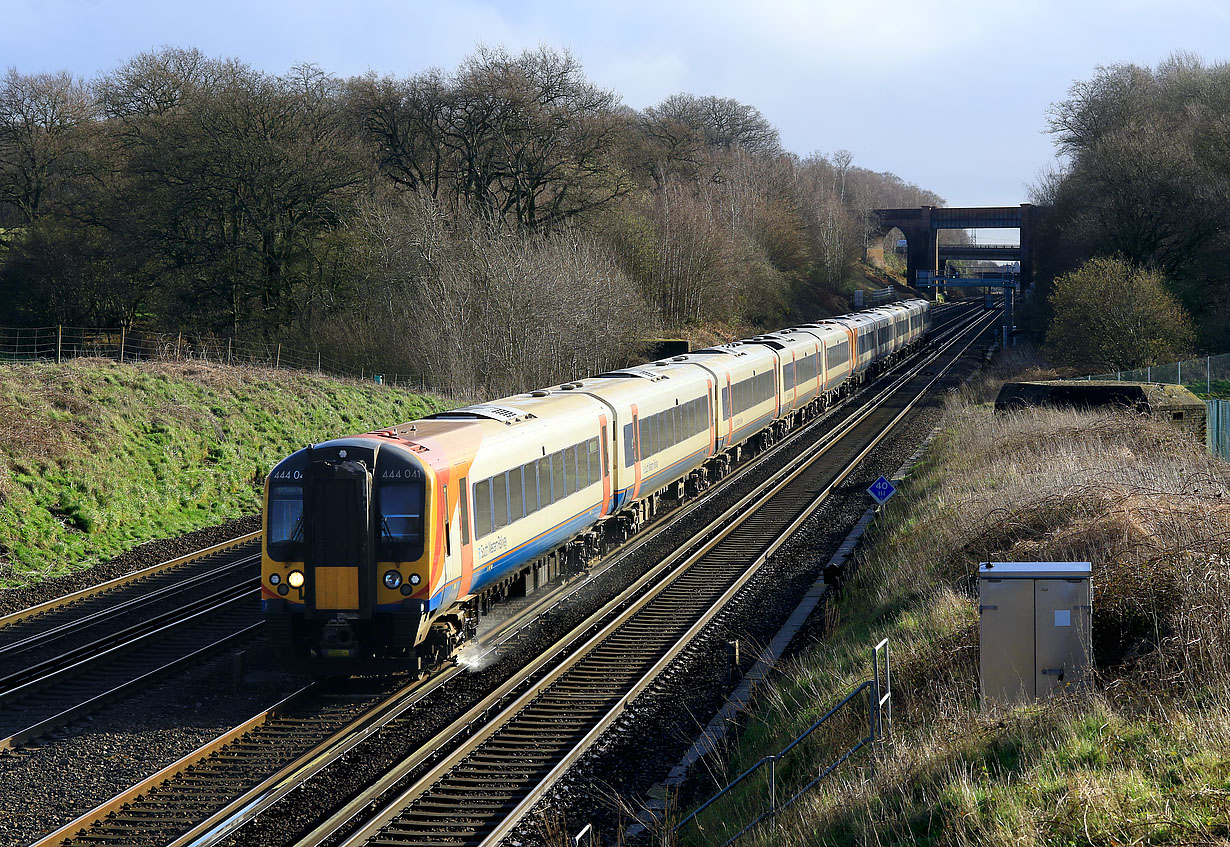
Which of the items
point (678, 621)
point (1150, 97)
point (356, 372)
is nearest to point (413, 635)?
point (678, 621)

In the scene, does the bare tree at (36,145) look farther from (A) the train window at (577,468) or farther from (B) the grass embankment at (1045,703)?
(B) the grass embankment at (1045,703)

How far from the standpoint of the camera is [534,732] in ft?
37.5

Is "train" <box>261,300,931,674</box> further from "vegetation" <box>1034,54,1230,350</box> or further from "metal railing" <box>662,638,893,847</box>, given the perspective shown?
"vegetation" <box>1034,54,1230,350</box>

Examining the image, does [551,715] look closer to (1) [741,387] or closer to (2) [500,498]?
(2) [500,498]

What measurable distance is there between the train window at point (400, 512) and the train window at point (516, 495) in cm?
237

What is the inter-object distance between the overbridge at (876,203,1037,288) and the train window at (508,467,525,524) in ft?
301

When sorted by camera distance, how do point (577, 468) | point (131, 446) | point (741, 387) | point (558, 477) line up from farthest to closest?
point (741, 387) → point (131, 446) → point (577, 468) → point (558, 477)

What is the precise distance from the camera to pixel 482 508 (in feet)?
44.4

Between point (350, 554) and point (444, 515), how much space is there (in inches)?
43.7

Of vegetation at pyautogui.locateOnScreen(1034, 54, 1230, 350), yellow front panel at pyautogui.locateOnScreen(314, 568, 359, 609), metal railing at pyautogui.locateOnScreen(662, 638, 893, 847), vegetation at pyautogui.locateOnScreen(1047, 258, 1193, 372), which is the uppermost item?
vegetation at pyautogui.locateOnScreen(1034, 54, 1230, 350)

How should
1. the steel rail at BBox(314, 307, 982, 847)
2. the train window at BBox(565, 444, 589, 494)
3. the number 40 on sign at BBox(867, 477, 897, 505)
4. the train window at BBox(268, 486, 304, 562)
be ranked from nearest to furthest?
the steel rail at BBox(314, 307, 982, 847)
the train window at BBox(268, 486, 304, 562)
the train window at BBox(565, 444, 589, 494)
the number 40 on sign at BBox(867, 477, 897, 505)

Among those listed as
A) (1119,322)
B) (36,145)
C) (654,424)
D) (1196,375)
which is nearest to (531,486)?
(654,424)

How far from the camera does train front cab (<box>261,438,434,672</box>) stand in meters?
12.0

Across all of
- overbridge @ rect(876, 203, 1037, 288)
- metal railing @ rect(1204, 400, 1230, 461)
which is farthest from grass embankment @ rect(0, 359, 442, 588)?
overbridge @ rect(876, 203, 1037, 288)
